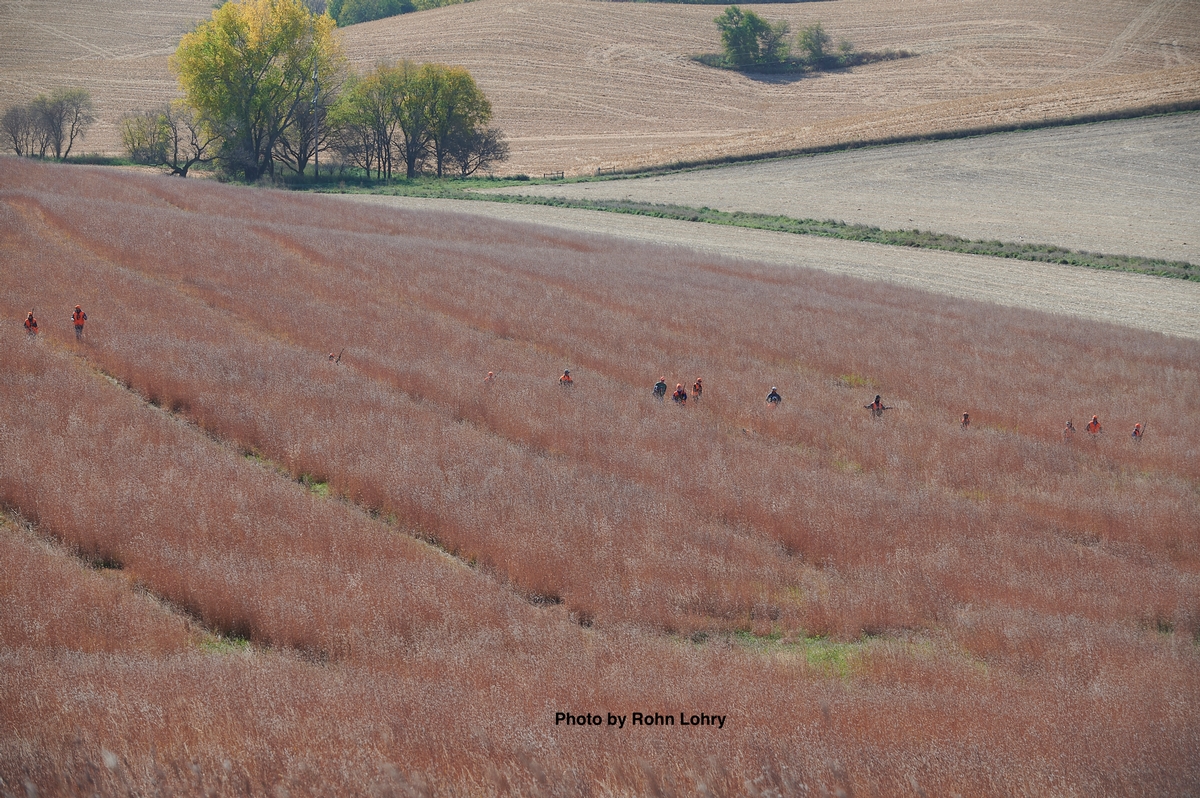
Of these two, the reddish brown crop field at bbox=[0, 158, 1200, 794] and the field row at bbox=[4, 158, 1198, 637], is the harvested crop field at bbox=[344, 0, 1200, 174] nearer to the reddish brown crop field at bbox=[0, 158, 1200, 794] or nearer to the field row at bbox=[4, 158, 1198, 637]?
the field row at bbox=[4, 158, 1198, 637]

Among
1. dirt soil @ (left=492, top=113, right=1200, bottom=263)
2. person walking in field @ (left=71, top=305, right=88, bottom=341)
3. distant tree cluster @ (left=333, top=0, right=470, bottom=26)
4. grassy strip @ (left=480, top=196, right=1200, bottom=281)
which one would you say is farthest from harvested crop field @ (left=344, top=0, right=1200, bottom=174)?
person walking in field @ (left=71, top=305, right=88, bottom=341)

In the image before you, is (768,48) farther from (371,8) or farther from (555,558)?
(555,558)

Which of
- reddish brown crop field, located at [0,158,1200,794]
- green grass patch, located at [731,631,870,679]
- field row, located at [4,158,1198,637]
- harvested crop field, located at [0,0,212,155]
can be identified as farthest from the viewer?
harvested crop field, located at [0,0,212,155]

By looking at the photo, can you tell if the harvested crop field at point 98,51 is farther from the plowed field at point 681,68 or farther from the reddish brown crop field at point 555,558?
the reddish brown crop field at point 555,558

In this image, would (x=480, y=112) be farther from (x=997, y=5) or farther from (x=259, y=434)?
(x=997, y=5)

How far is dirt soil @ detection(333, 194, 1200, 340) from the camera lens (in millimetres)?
27281

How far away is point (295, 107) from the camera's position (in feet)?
211

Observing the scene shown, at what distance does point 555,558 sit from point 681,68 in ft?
331

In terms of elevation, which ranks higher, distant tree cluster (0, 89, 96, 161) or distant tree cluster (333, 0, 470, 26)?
distant tree cluster (333, 0, 470, 26)

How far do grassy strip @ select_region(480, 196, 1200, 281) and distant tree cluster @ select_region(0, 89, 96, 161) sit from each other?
120ft

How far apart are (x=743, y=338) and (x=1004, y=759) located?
14.7 meters

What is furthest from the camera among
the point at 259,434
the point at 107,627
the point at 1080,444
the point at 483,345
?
the point at 483,345

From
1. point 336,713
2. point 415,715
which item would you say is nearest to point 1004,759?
point 415,715

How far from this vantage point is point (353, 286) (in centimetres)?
1973
